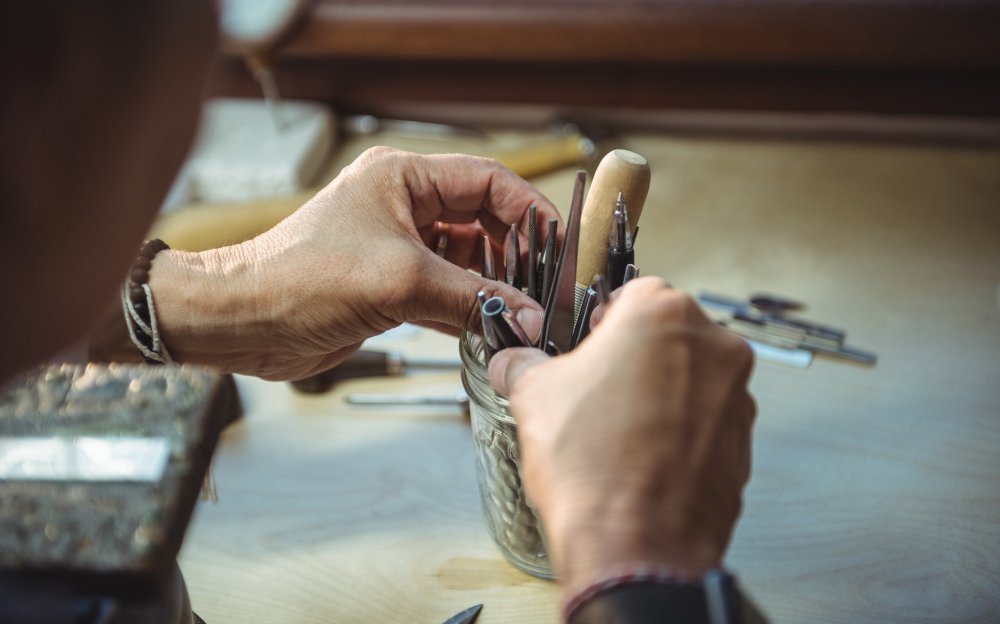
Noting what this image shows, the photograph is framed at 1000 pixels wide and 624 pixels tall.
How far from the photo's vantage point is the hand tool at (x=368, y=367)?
807 millimetres

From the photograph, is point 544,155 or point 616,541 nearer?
point 616,541

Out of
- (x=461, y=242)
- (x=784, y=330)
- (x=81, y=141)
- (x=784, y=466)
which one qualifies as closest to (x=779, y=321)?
(x=784, y=330)

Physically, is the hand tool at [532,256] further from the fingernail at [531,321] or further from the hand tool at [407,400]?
the hand tool at [407,400]

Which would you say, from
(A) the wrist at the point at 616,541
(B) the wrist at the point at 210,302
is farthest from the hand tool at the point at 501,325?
(B) the wrist at the point at 210,302

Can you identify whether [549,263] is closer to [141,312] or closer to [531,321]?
[531,321]

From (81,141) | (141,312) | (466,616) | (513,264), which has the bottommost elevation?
(466,616)

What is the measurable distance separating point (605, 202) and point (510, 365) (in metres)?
0.14

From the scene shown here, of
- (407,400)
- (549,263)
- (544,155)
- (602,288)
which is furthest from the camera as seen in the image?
(544,155)

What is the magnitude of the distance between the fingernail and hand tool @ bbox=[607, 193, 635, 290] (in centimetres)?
6

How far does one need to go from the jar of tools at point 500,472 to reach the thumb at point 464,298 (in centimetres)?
2

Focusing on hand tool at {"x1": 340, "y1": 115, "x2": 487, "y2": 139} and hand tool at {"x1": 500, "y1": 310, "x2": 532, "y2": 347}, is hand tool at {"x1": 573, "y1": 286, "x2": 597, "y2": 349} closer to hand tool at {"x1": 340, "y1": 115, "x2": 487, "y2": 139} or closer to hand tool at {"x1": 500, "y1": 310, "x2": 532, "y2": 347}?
hand tool at {"x1": 500, "y1": 310, "x2": 532, "y2": 347}

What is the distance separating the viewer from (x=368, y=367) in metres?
0.82

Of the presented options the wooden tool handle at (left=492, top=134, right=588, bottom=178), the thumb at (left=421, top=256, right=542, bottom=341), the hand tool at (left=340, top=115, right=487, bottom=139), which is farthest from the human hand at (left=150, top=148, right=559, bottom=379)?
the hand tool at (left=340, top=115, right=487, bottom=139)

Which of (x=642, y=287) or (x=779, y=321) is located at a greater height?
(x=642, y=287)
